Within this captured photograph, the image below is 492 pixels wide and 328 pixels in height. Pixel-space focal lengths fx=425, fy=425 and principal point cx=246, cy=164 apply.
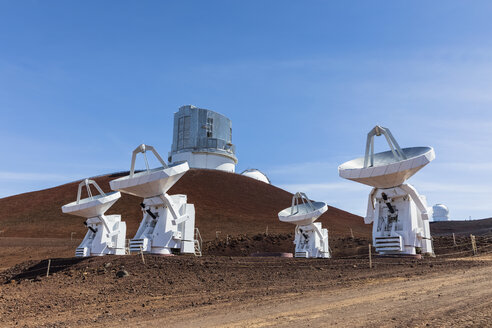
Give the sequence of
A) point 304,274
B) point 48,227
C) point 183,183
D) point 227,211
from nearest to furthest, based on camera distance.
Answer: point 304,274
point 48,227
point 227,211
point 183,183

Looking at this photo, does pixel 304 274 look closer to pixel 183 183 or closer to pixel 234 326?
pixel 234 326

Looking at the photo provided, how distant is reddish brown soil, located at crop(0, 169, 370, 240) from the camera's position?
54.8m

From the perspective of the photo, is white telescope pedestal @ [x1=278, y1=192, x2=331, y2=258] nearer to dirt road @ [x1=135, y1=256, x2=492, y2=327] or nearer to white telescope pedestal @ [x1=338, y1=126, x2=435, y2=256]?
white telescope pedestal @ [x1=338, y1=126, x2=435, y2=256]

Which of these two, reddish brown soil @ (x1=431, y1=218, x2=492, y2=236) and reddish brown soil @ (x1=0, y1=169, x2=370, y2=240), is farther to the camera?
reddish brown soil @ (x1=431, y1=218, x2=492, y2=236)

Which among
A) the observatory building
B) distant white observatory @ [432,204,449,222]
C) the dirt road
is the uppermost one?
the observatory building

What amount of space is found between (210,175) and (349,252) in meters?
47.4

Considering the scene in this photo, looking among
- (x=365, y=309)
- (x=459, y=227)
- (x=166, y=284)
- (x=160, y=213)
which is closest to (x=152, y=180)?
(x=160, y=213)

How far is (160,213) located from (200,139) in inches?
2225

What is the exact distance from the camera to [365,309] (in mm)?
9641

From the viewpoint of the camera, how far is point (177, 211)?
26.5m

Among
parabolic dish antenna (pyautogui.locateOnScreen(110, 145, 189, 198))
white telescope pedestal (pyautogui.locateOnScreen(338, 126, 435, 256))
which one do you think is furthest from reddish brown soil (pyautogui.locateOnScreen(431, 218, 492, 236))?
parabolic dish antenna (pyautogui.locateOnScreen(110, 145, 189, 198))

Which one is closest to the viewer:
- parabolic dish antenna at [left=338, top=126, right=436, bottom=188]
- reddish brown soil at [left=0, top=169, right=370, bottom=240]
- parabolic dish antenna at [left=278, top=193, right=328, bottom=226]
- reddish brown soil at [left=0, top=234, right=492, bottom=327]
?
reddish brown soil at [left=0, top=234, right=492, bottom=327]

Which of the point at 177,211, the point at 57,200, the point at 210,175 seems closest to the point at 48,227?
the point at 57,200

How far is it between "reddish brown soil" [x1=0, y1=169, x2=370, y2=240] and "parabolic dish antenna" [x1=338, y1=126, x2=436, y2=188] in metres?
29.2
